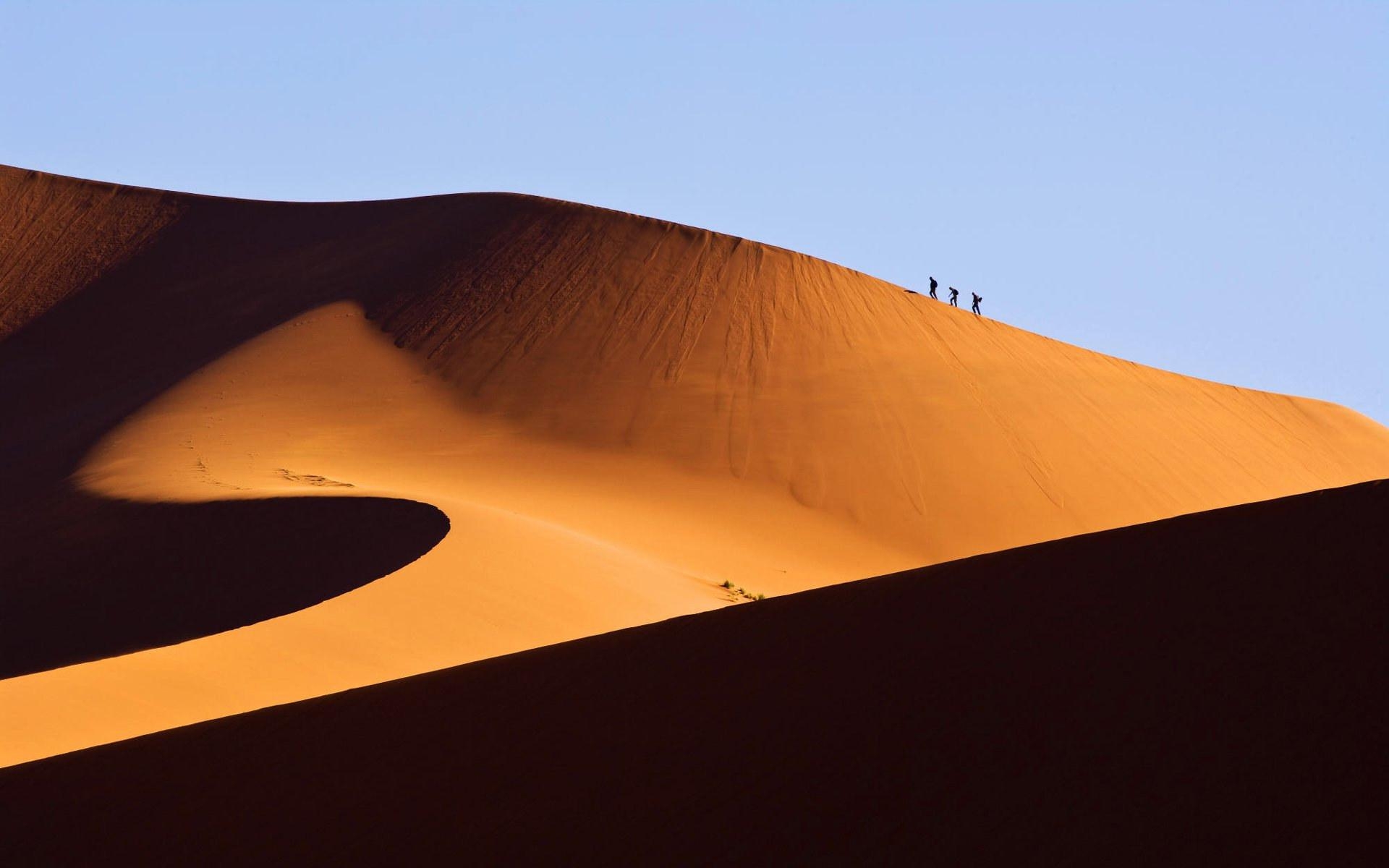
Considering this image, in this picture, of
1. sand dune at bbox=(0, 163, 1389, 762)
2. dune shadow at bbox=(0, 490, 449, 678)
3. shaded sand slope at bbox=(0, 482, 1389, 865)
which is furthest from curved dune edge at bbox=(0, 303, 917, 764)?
shaded sand slope at bbox=(0, 482, 1389, 865)

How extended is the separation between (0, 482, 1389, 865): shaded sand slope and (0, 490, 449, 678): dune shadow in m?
9.94

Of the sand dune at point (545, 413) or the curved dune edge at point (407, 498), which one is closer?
the curved dune edge at point (407, 498)

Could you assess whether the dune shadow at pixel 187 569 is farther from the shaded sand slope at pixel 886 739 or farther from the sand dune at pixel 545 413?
the shaded sand slope at pixel 886 739

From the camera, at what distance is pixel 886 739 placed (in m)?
7.04

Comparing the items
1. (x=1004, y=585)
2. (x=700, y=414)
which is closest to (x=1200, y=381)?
(x=700, y=414)

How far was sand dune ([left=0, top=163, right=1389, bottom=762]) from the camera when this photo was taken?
2061 cm

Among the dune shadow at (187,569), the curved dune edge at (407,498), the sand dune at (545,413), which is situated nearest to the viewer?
the curved dune edge at (407,498)

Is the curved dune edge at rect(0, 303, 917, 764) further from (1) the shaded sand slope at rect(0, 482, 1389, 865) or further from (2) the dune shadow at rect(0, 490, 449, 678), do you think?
(1) the shaded sand slope at rect(0, 482, 1389, 865)

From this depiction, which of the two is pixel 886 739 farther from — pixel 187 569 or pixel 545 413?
pixel 545 413

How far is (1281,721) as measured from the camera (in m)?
5.92

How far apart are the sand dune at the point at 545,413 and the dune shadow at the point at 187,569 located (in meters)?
0.15

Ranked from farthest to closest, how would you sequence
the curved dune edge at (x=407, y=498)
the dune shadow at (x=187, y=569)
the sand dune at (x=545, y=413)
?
the sand dune at (x=545, y=413)
the dune shadow at (x=187, y=569)
the curved dune edge at (x=407, y=498)

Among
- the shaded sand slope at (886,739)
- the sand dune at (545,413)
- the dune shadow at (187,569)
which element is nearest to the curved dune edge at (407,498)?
the sand dune at (545,413)

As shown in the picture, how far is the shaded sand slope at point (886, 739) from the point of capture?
583cm
